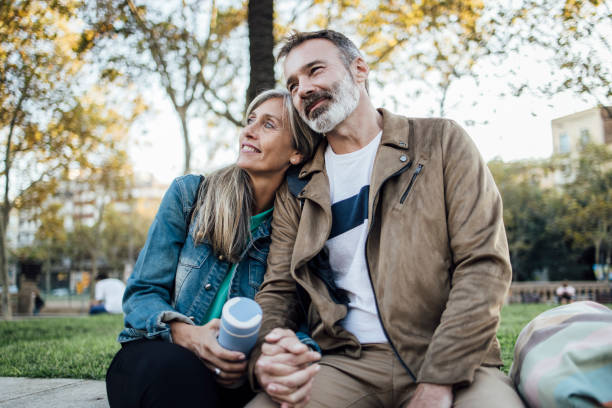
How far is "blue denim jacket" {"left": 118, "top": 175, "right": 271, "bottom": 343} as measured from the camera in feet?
8.46

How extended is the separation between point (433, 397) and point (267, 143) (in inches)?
72.1

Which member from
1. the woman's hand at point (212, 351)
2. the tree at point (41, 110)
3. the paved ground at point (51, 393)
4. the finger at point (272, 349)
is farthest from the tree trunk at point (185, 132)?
the finger at point (272, 349)

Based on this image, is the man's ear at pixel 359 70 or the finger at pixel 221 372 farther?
the man's ear at pixel 359 70

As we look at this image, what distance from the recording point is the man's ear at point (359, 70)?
122 inches

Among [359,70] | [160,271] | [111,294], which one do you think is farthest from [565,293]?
[160,271]

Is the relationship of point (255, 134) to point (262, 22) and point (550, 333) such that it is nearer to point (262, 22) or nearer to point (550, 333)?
point (550, 333)

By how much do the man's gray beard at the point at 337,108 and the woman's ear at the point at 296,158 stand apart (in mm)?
291

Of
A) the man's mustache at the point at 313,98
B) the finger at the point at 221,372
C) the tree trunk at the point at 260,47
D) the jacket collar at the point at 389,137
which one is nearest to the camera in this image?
the finger at the point at 221,372

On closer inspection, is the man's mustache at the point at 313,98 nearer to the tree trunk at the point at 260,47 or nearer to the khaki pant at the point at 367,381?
the khaki pant at the point at 367,381

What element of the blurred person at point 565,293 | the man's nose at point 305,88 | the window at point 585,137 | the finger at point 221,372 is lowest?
the blurred person at point 565,293

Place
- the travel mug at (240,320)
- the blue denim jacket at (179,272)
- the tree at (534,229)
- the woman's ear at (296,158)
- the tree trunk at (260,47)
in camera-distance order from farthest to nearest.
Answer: the tree at (534,229), the tree trunk at (260,47), the woman's ear at (296,158), the blue denim jacket at (179,272), the travel mug at (240,320)

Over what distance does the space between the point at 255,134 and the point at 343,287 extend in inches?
47.1

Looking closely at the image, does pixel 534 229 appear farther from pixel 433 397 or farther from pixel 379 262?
pixel 433 397

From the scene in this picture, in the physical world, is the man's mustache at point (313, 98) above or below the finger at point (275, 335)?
above
